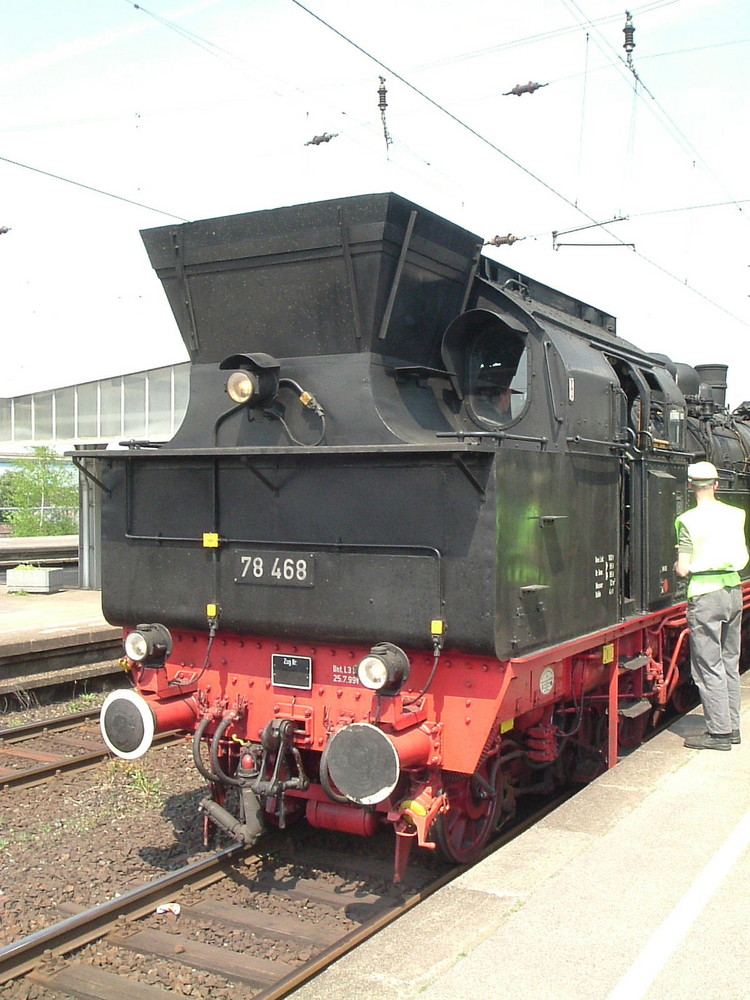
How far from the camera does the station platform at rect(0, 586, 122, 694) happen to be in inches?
390

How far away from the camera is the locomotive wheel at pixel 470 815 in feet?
15.6

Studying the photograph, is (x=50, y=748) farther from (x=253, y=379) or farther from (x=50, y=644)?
(x=253, y=379)

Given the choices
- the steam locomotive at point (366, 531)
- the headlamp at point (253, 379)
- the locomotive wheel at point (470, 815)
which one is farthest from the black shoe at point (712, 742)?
the headlamp at point (253, 379)

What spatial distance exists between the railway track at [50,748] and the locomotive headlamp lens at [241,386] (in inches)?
147

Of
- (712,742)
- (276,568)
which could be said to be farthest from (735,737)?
(276,568)

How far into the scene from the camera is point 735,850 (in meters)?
4.12

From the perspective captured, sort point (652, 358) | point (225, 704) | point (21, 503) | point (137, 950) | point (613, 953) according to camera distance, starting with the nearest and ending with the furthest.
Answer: point (613, 953) → point (137, 950) → point (225, 704) → point (652, 358) → point (21, 503)

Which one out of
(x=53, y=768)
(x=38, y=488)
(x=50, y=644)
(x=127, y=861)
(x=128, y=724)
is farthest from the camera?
(x=38, y=488)

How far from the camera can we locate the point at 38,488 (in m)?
23.6

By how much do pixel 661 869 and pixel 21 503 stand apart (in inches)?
896

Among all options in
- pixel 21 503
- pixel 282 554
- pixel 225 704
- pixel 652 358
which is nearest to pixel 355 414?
pixel 282 554

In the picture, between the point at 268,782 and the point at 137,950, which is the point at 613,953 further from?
the point at 137,950

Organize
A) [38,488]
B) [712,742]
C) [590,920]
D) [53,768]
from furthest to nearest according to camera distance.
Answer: [38,488], [53,768], [712,742], [590,920]

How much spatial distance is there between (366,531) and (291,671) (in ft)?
2.79
